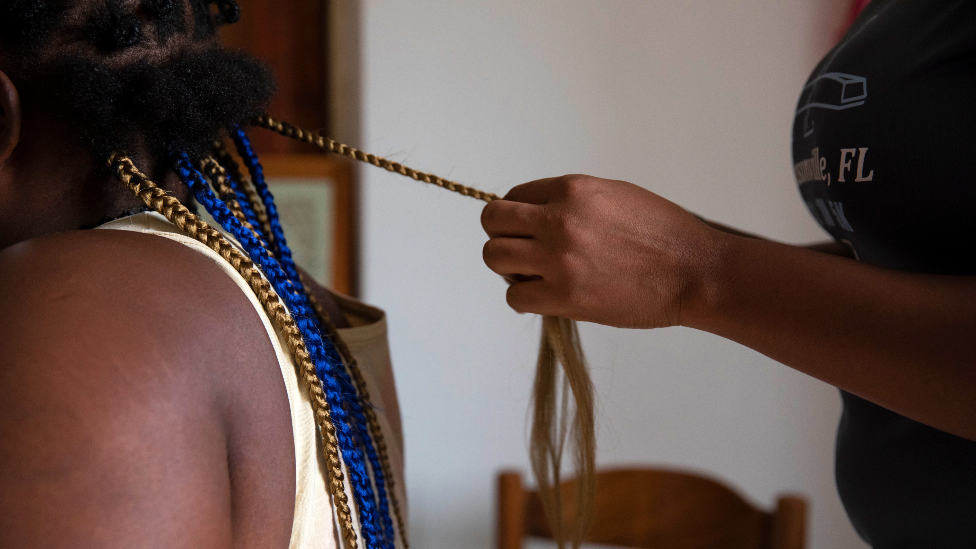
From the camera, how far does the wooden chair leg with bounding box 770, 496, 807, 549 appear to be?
3.57 feet

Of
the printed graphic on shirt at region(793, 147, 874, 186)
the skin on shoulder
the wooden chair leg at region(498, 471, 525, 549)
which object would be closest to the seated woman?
the skin on shoulder

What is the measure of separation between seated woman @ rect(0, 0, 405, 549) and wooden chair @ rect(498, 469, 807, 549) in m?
0.66

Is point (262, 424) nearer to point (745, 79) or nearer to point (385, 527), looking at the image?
point (385, 527)

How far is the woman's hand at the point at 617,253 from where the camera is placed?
1.52ft

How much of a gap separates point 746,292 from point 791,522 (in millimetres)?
827

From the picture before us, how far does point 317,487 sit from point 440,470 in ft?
3.57

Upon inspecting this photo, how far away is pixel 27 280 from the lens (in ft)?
1.15

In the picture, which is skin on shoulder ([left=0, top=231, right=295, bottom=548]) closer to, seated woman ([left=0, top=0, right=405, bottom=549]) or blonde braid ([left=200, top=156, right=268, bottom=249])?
seated woman ([left=0, top=0, right=405, bottom=549])

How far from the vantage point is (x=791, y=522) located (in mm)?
1095

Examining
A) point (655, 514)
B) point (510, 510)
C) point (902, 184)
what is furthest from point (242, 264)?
point (655, 514)

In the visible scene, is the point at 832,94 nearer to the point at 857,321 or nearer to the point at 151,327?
the point at 857,321

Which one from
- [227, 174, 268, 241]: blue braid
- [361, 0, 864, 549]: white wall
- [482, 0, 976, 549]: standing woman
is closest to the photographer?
[482, 0, 976, 549]: standing woman

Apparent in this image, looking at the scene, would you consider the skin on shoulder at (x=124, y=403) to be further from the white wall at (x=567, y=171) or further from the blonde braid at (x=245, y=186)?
the white wall at (x=567, y=171)

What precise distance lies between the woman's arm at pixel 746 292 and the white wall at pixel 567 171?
917 mm
